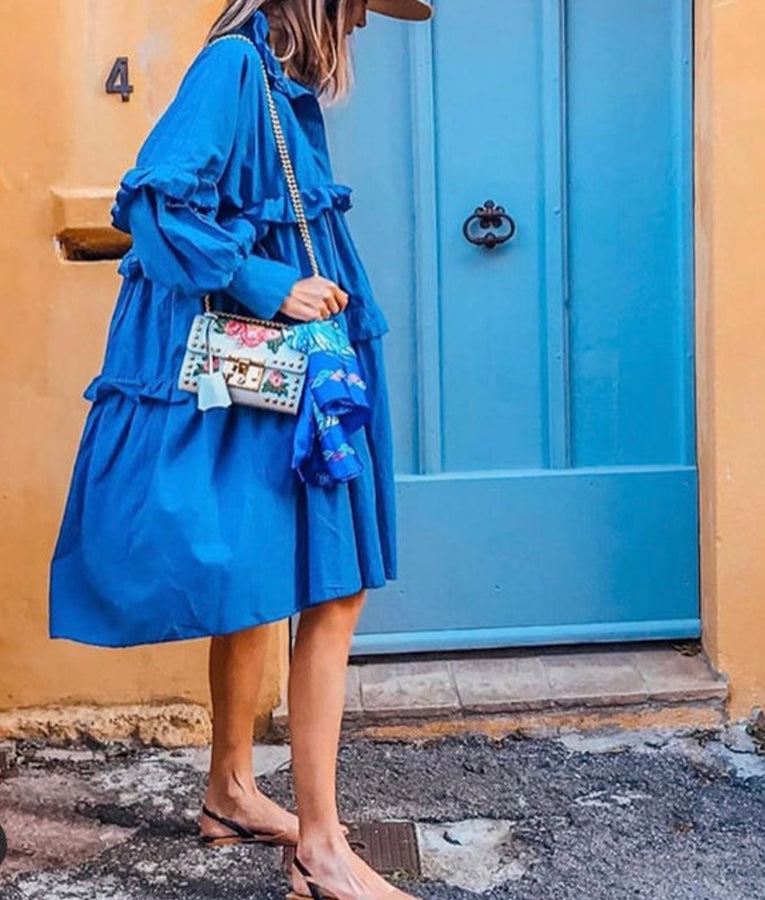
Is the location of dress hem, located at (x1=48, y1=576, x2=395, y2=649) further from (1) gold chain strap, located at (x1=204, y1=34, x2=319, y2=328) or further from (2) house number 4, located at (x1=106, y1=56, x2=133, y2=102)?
(2) house number 4, located at (x1=106, y1=56, x2=133, y2=102)

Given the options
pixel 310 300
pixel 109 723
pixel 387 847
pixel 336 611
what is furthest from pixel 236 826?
pixel 310 300

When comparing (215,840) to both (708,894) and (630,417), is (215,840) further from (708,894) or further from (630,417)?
(630,417)

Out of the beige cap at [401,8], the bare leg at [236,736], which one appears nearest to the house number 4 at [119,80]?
Result: the beige cap at [401,8]

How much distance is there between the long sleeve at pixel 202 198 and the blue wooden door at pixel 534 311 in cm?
134

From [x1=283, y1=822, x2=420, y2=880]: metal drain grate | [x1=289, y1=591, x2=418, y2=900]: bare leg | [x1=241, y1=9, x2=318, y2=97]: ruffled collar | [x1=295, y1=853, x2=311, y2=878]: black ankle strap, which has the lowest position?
[x1=283, y1=822, x2=420, y2=880]: metal drain grate

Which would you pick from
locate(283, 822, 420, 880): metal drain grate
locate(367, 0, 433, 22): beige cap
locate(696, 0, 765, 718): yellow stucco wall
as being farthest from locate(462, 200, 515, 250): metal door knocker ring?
locate(283, 822, 420, 880): metal drain grate

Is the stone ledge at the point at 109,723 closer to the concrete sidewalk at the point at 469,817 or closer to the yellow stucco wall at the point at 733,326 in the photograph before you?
the concrete sidewalk at the point at 469,817

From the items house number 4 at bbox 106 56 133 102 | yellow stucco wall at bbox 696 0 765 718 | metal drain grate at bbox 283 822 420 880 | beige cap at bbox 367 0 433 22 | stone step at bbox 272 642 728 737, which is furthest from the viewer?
stone step at bbox 272 642 728 737

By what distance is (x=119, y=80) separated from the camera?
377cm

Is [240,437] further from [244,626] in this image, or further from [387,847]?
[387,847]

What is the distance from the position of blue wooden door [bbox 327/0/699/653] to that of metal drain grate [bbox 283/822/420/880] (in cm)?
84

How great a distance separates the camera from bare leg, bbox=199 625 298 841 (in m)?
3.18

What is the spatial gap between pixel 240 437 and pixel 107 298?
1.14m

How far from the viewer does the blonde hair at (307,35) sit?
2.87m
